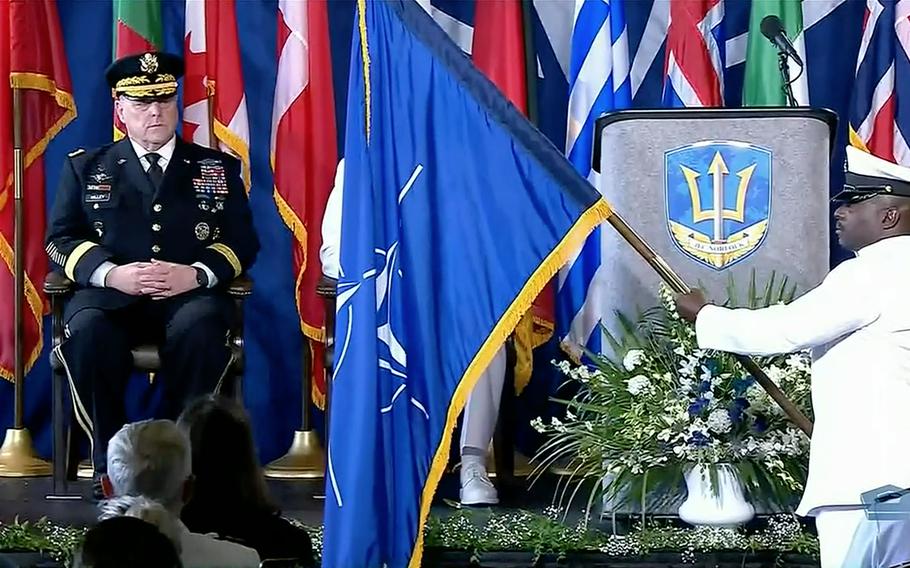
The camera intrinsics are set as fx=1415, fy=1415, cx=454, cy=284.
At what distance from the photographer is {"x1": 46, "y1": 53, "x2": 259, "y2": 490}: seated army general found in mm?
4805

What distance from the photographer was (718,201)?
4430mm

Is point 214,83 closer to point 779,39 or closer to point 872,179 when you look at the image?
point 779,39

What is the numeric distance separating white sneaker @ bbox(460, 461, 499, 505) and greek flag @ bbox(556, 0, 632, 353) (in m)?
0.99

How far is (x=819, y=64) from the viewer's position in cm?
622

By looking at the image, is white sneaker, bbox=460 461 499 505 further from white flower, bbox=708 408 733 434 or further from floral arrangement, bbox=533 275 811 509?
white flower, bbox=708 408 733 434

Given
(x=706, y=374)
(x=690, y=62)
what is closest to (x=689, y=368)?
(x=706, y=374)

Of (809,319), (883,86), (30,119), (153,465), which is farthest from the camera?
(883,86)

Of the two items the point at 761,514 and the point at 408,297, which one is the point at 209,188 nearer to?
the point at 408,297

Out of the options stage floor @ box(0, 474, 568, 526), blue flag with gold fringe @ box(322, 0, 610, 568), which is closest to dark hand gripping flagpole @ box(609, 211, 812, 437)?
blue flag with gold fringe @ box(322, 0, 610, 568)

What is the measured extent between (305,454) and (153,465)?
290cm

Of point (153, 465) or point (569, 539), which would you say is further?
point (569, 539)

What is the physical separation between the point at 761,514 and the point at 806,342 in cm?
110

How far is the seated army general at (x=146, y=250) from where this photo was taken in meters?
4.80

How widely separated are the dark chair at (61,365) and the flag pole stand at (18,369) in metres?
0.42
